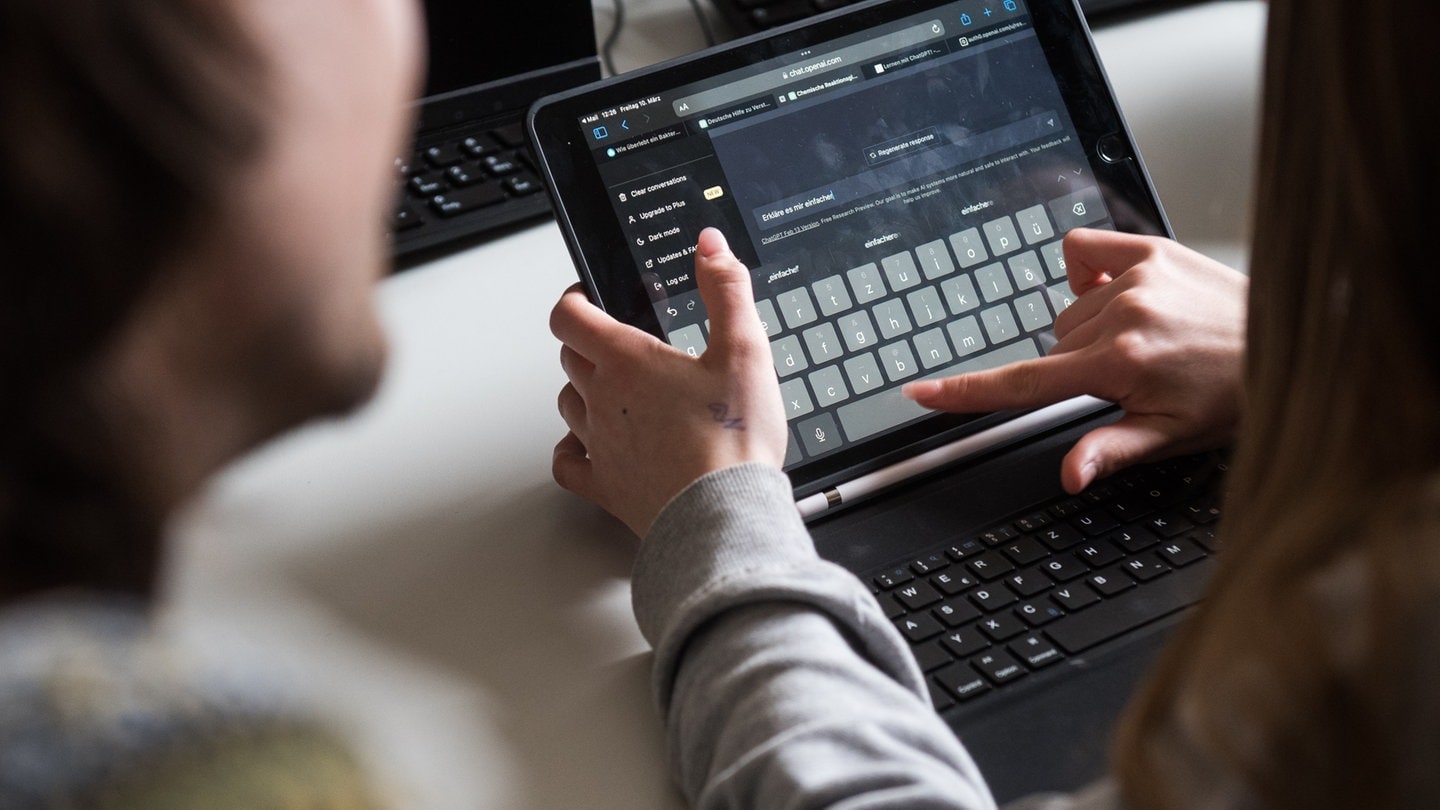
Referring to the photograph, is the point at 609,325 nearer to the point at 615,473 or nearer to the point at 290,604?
the point at 615,473

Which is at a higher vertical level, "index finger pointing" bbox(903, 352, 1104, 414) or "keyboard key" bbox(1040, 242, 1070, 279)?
"keyboard key" bbox(1040, 242, 1070, 279)

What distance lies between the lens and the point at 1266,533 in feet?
1.36

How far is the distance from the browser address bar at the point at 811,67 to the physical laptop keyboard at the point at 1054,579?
0.28 metres

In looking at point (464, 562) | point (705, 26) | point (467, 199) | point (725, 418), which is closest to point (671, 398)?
point (725, 418)

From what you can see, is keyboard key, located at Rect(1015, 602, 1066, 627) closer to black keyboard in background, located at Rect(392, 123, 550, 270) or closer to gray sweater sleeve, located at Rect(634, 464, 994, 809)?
gray sweater sleeve, located at Rect(634, 464, 994, 809)

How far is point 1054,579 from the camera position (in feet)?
2.20

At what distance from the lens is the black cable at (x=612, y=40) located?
1.15 meters

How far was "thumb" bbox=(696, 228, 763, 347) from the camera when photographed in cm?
70

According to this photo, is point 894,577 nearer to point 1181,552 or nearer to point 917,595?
point 917,595

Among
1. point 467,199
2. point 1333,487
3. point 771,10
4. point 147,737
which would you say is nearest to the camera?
point 147,737

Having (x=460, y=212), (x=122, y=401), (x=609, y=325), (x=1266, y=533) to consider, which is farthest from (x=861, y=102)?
(x=122, y=401)

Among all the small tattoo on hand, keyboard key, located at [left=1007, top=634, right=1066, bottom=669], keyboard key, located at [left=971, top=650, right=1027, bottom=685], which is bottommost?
keyboard key, located at [left=1007, top=634, right=1066, bottom=669]

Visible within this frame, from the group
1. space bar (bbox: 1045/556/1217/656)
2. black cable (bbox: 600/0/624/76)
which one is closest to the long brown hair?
space bar (bbox: 1045/556/1217/656)

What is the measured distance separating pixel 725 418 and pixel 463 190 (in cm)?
39
